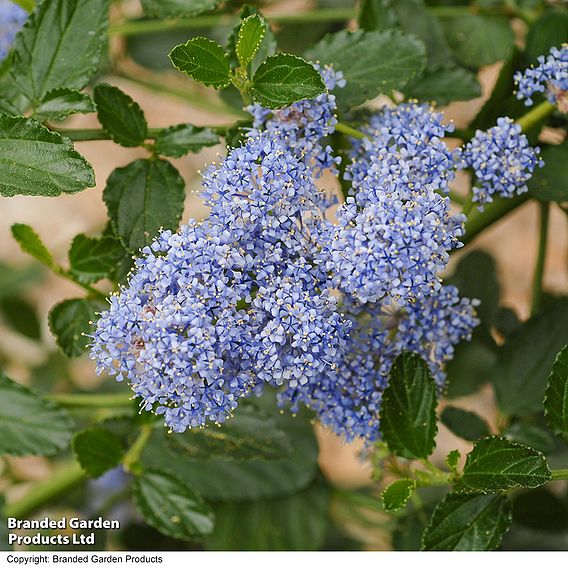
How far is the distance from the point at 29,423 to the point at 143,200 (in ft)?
1.63

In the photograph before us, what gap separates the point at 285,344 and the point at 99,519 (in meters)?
0.87

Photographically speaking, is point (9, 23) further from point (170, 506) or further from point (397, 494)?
point (397, 494)

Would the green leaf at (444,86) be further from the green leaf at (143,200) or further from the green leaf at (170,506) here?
the green leaf at (170,506)

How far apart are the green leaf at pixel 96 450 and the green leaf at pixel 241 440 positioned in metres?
0.12

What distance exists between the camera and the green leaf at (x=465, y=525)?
1.26m

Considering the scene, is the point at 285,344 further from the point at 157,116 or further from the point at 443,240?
the point at 157,116

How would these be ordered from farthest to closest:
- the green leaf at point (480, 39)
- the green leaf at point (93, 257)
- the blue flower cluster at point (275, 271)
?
the green leaf at point (480, 39)
the green leaf at point (93, 257)
the blue flower cluster at point (275, 271)

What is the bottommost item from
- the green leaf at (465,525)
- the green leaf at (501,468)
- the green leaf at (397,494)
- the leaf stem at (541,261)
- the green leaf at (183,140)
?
the green leaf at (465,525)

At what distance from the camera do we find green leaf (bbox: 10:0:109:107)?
131cm

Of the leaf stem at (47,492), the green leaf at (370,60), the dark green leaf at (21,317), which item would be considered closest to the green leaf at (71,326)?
the leaf stem at (47,492)

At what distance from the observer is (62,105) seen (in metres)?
1.26

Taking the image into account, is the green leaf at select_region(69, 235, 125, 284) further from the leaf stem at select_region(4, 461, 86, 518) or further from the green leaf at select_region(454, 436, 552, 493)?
the green leaf at select_region(454, 436, 552, 493)

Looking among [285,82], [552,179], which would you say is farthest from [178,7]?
[552,179]

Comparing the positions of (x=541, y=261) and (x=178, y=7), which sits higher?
(x=178, y=7)
